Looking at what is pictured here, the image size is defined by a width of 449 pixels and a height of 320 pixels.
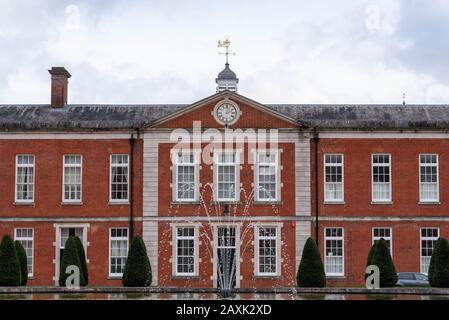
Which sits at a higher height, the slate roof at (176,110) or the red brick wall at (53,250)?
the slate roof at (176,110)

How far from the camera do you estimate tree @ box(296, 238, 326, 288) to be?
114ft

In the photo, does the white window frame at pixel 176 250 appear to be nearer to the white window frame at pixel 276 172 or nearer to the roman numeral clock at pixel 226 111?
the white window frame at pixel 276 172

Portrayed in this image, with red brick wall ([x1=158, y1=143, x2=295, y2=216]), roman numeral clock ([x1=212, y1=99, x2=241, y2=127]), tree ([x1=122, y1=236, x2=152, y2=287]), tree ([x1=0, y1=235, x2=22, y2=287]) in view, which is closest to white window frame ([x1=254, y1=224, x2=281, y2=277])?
red brick wall ([x1=158, y1=143, x2=295, y2=216])

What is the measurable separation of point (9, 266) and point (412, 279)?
16.0 meters

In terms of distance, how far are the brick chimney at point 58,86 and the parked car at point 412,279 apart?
56.9 ft

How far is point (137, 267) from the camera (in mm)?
34938

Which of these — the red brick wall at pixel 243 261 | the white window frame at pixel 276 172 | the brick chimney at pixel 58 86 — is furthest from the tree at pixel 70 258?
the brick chimney at pixel 58 86

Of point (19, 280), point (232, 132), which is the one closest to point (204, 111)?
point (232, 132)

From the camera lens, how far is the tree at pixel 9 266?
111 ft

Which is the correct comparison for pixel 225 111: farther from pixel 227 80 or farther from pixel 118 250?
pixel 227 80

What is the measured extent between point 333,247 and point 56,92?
1465 cm
